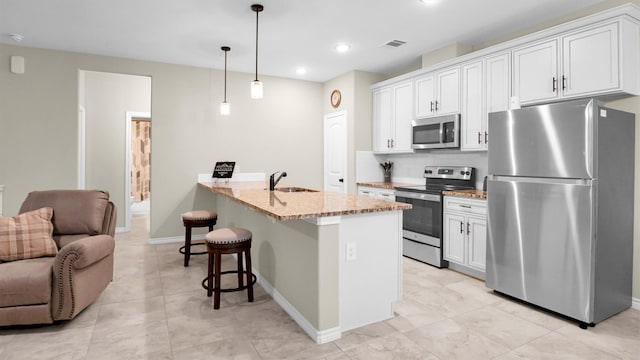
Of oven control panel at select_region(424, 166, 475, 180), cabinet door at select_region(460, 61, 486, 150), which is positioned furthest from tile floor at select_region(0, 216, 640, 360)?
cabinet door at select_region(460, 61, 486, 150)

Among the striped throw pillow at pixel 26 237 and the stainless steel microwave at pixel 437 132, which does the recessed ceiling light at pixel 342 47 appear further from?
the striped throw pillow at pixel 26 237

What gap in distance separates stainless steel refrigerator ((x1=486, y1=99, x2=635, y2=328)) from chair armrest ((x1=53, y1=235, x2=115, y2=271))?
10.7 ft

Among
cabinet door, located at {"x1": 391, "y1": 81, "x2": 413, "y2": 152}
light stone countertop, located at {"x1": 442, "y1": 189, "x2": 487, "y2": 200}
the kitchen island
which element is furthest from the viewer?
cabinet door, located at {"x1": 391, "y1": 81, "x2": 413, "y2": 152}

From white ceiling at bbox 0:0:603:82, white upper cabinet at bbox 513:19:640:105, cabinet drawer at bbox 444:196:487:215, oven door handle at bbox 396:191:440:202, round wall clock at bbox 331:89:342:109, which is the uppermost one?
white ceiling at bbox 0:0:603:82

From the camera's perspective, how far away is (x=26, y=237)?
2719 mm

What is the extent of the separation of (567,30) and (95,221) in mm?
4331

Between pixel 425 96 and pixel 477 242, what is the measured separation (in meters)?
1.96

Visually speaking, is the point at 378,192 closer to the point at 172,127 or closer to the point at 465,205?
the point at 465,205

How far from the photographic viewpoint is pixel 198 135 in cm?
542

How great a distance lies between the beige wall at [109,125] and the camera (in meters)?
5.92

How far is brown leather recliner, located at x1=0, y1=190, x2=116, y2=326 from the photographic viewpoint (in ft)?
7.83

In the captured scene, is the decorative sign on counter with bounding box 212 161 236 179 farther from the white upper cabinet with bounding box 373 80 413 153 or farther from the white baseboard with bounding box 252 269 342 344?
the white baseboard with bounding box 252 269 342 344

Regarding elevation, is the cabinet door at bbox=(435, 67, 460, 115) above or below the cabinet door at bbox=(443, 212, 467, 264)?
above

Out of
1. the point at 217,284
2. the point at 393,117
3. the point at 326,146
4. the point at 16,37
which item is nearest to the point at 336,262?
the point at 217,284
